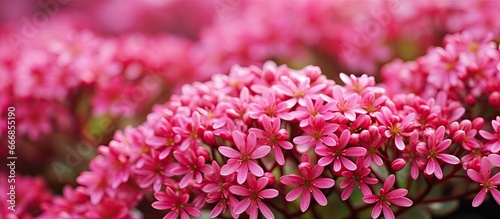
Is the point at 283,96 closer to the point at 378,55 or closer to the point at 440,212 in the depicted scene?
the point at 440,212

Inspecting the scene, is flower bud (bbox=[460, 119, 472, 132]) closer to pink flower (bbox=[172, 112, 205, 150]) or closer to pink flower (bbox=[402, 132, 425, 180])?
pink flower (bbox=[402, 132, 425, 180])

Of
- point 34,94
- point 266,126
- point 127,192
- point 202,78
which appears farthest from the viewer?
point 202,78

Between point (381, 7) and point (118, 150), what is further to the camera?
point (381, 7)

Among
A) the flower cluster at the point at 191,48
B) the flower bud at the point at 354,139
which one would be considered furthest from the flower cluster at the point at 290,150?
the flower cluster at the point at 191,48

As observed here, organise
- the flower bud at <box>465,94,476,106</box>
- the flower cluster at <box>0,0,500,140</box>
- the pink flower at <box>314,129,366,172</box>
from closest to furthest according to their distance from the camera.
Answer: the pink flower at <box>314,129,366,172</box>, the flower bud at <box>465,94,476,106</box>, the flower cluster at <box>0,0,500,140</box>

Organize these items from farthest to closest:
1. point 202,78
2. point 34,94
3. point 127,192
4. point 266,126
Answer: point 202,78 → point 34,94 → point 127,192 → point 266,126

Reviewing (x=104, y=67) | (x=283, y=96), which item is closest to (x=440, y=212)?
(x=283, y=96)

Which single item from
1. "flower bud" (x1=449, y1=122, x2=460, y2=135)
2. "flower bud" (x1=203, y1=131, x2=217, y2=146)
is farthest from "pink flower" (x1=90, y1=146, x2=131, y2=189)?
"flower bud" (x1=449, y1=122, x2=460, y2=135)

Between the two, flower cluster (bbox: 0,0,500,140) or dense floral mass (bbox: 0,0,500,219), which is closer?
dense floral mass (bbox: 0,0,500,219)
